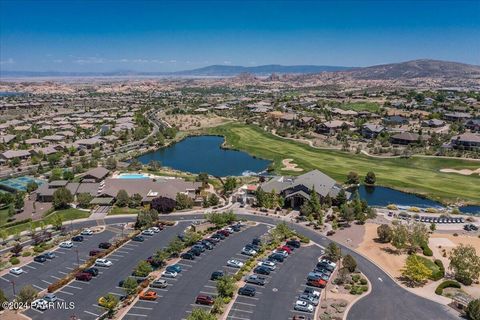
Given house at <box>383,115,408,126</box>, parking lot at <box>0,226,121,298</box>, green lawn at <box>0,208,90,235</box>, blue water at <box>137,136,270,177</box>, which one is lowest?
blue water at <box>137,136,270,177</box>

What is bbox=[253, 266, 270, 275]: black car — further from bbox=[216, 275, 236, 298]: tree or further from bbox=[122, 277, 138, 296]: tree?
bbox=[122, 277, 138, 296]: tree

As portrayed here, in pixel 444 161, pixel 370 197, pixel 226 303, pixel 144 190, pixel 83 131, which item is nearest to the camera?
pixel 226 303

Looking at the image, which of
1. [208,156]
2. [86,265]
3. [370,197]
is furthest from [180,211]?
[208,156]

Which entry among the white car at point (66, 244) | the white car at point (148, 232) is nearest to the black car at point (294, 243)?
the white car at point (148, 232)

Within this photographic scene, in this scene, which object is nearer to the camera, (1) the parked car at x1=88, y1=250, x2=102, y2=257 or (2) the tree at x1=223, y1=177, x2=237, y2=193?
(1) the parked car at x1=88, y1=250, x2=102, y2=257

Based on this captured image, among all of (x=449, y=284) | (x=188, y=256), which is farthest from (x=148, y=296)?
(x=449, y=284)

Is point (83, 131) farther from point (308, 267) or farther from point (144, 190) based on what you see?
point (308, 267)

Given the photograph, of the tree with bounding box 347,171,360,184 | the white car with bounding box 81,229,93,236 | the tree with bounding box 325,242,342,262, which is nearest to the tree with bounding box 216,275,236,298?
the tree with bounding box 325,242,342,262
